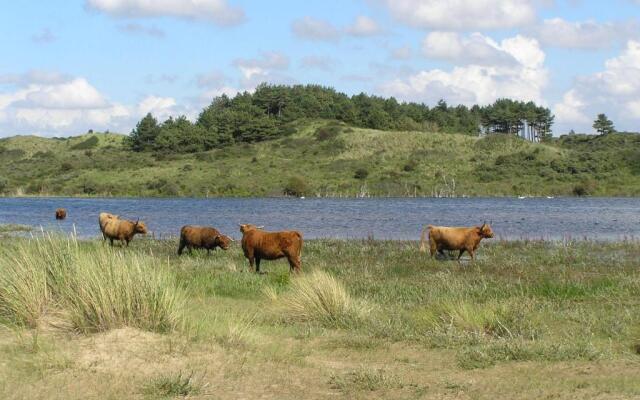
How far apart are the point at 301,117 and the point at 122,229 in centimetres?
9531

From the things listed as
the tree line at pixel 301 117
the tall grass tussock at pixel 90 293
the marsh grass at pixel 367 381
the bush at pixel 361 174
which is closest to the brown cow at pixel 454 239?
the tall grass tussock at pixel 90 293

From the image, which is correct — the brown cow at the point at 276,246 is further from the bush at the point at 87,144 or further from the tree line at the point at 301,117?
the bush at the point at 87,144

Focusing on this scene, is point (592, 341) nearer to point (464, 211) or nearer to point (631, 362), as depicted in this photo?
point (631, 362)

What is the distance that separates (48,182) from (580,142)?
282ft

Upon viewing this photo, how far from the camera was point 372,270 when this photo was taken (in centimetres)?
1808

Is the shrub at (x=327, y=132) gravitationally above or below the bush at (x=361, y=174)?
above

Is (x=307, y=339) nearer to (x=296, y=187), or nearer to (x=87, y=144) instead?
(x=296, y=187)

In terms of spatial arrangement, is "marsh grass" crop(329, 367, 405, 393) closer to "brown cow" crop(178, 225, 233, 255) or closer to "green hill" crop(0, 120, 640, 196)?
"brown cow" crop(178, 225, 233, 255)

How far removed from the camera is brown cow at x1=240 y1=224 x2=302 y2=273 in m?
Result: 17.0

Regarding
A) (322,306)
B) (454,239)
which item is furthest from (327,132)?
(322,306)

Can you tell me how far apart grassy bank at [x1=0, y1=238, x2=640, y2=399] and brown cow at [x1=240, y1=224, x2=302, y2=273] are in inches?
98.8

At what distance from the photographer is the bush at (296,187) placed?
74.7m

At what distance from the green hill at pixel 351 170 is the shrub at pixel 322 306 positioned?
62529 mm

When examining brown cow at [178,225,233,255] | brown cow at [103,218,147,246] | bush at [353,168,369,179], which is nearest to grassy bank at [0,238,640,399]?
brown cow at [178,225,233,255]
